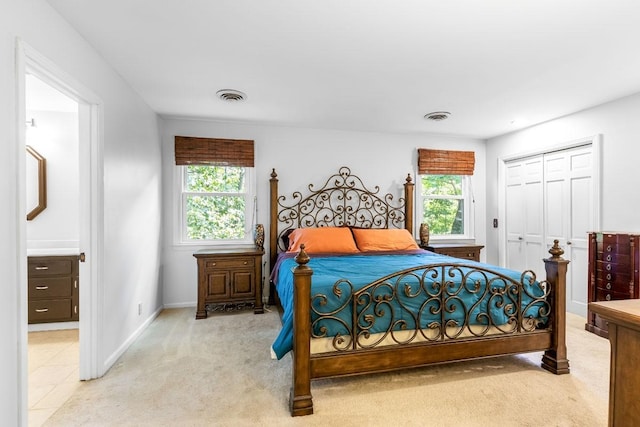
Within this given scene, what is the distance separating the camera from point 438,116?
3.84 m

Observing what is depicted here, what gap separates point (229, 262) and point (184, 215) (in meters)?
1.00

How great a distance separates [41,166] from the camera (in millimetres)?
3414

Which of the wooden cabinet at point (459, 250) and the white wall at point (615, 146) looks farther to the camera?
the wooden cabinet at point (459, 250)

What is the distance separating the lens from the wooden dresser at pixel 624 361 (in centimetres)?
100

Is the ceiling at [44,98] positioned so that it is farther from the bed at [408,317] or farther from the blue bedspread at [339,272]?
the bed at [408,317]

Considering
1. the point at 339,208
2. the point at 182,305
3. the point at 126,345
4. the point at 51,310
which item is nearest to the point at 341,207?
the point at 339,208

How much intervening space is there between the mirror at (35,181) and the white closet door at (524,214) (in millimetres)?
6102

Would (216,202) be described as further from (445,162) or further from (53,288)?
(445,162)

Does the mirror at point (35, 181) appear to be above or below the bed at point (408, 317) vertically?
above

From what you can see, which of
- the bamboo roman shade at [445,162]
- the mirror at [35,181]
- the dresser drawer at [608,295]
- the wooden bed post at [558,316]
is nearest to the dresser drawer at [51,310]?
the mirror at [35,181]

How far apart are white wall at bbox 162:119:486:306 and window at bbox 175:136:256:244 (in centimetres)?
13

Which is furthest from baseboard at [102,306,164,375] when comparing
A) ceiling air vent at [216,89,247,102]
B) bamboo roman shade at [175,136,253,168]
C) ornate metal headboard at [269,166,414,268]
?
ceiling air vent at [216,89,247,102]

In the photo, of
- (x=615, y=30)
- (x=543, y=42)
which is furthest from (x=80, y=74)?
(x=615, y=30)

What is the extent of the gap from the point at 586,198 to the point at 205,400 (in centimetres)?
442
